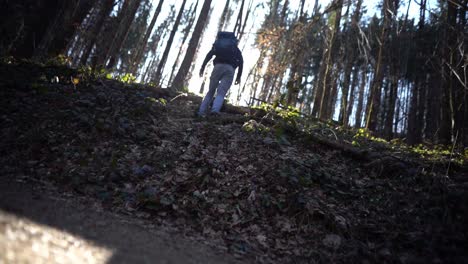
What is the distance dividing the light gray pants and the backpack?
239 millimetres

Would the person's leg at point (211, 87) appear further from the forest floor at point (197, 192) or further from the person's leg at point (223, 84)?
the forest floor at point (197, 192)

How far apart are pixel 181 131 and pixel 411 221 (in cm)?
379

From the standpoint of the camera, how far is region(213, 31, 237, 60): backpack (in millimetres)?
6145

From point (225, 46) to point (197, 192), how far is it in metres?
4.11

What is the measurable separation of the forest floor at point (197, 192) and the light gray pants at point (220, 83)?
117 centimetres

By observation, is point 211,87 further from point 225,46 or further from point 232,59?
point 225,46

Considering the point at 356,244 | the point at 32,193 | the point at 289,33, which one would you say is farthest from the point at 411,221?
the point at 289,33

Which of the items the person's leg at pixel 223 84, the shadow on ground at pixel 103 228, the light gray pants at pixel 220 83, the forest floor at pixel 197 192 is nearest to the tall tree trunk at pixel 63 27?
the forest floor at pixel 197 192

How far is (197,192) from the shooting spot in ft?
10.5

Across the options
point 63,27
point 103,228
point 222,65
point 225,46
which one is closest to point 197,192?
point 103,228

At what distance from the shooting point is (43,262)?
1.49 meters

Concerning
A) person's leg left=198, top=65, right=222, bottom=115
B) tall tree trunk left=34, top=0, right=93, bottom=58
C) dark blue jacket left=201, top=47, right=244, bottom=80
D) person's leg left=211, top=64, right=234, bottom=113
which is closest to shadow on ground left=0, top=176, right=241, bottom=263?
person's leg left=198, top=65, right=222, bottom=115

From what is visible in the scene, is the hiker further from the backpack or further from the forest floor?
the forest floor

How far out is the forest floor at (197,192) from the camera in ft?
7.32
